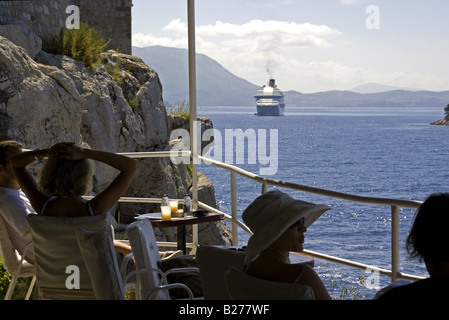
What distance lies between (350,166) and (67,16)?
4914cm

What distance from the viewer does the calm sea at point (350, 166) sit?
38.0m

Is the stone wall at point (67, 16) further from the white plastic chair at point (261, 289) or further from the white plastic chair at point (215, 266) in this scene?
the white plastic chair at point (261, 289)

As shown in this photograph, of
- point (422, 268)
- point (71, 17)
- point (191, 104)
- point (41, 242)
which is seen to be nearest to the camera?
point (41, 242)

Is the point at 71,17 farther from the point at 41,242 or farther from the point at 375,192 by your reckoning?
the point at 375,192

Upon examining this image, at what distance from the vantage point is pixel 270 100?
80.5 meters

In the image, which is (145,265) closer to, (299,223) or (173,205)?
(299,223)

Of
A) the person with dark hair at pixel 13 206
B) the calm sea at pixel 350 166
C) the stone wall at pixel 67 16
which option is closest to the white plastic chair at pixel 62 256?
the person with dark hair at pixel 13 206

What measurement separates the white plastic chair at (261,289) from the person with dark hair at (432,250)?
0.23 meters

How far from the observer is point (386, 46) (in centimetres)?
7169

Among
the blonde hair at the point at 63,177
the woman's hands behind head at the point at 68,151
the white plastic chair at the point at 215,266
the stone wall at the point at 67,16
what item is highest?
the stone wall at the point at 67,16

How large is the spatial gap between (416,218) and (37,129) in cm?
811

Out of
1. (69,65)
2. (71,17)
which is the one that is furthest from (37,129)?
(71,17)

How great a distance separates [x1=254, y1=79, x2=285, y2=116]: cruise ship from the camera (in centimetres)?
7944

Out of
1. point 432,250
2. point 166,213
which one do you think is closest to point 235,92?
point 166,213
